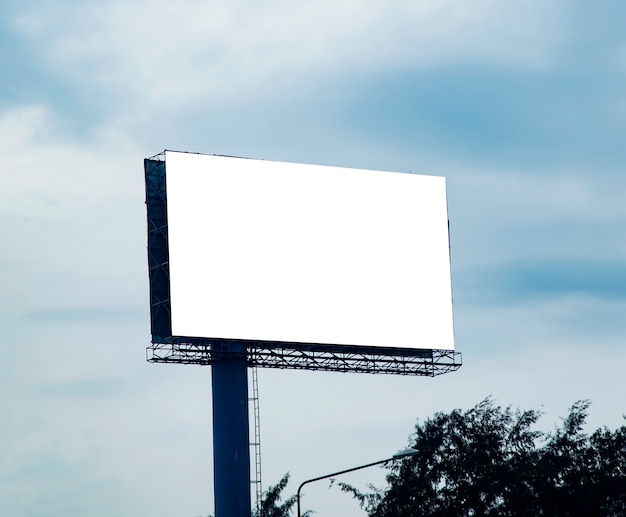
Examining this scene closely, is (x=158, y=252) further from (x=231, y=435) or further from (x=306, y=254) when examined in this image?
(x=231, y=435)

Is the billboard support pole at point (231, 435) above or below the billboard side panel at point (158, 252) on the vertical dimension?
below

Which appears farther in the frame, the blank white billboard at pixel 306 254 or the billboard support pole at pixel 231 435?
the billboard support pole at pixel 231 435

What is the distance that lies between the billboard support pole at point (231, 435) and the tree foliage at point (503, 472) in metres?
5.86

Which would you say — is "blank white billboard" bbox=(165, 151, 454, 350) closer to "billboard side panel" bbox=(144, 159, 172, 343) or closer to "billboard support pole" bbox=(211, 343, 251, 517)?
"billboard side panel" bbox=(144, 159, 172, 343)

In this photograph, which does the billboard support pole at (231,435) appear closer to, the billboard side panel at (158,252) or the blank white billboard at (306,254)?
the blank white billboard at (306,254)

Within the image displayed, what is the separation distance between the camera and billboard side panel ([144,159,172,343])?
185 feet

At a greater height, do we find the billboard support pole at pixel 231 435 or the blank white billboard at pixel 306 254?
the blank white billboard at pixel 306 254

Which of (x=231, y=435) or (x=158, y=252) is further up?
(x=158, y=252)

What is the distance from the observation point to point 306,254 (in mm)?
58719

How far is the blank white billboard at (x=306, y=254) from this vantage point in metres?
56.6

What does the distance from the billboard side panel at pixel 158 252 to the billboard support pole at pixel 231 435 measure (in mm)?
2526

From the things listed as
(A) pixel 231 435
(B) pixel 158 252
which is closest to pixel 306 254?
(B) pixel 158 252

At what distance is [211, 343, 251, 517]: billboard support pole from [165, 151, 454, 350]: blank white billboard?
170 centimetres

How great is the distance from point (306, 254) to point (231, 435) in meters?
7.80
